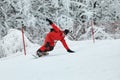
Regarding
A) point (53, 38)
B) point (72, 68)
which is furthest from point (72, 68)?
point (53, 38)

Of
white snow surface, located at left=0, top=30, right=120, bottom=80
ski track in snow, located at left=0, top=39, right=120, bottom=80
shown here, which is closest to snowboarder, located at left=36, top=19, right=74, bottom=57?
ski track in snow, located at left=0, top=39, right=120, bottom=80

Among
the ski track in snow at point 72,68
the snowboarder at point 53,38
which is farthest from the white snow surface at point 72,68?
the snowboarder at point 53,38

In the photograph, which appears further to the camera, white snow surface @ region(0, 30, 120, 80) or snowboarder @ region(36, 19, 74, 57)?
snowboarder @ region(36, 19, 74, 57)

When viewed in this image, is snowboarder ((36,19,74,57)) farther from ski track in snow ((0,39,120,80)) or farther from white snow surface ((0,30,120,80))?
white snow surface ((0,30,120,80))

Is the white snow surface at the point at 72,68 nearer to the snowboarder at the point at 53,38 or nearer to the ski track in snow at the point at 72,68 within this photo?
the ski track in snow at the point at 72,68

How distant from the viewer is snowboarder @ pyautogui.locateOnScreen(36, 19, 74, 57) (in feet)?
32.8

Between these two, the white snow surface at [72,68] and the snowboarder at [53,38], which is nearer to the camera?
the white snow surface at [72,68]

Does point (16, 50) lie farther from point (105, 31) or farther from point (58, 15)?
point (105, 31)

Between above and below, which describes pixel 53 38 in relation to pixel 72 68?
above

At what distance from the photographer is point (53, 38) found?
33.2 ft

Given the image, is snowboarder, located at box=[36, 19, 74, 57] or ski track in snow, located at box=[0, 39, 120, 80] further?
snowboarder, located at box=[36, 19, 74, 57]

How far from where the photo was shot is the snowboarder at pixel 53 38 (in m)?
9.98

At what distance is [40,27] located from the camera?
20.4 meters

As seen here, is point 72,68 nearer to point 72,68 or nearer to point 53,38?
point 72,68
